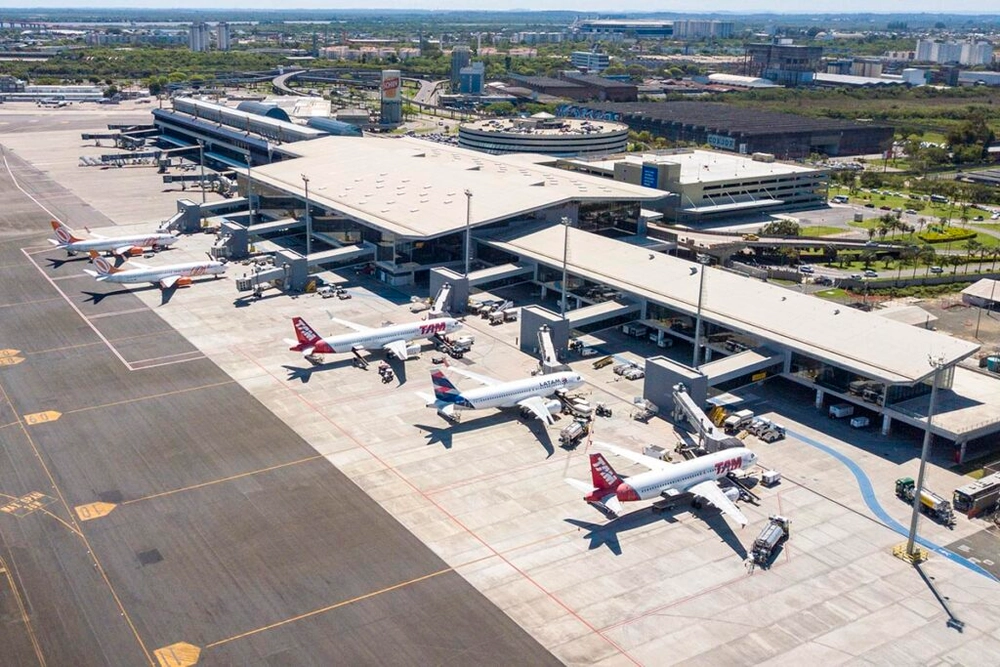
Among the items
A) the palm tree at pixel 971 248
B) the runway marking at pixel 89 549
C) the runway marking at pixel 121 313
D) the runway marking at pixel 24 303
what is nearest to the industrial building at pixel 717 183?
the palm tree at pixel 971 248

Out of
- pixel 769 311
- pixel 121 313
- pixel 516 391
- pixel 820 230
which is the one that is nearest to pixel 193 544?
pixel 516 391

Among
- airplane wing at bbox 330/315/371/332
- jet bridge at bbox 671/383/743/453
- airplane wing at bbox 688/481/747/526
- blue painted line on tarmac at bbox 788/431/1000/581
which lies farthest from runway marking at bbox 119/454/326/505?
blue painted line on tarmac at bbox 788/431/1000/581

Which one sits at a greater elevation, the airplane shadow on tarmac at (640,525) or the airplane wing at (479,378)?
the airplane wing at (479,378)

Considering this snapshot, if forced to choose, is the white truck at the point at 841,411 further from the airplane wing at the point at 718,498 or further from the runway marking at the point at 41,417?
the runway marking at the point at 41,417

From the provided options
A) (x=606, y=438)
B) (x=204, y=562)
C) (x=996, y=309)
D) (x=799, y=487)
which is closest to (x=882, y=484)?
(x=799, y=487)

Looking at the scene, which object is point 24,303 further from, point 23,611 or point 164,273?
point 23,611

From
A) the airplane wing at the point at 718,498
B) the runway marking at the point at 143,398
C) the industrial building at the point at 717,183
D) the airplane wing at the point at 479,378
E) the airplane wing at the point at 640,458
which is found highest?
the industrial building at the point at 717,183

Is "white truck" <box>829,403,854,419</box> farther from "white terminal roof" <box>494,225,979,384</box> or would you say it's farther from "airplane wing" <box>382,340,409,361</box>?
"airplane wing" <box>382,340,409,361</box>
